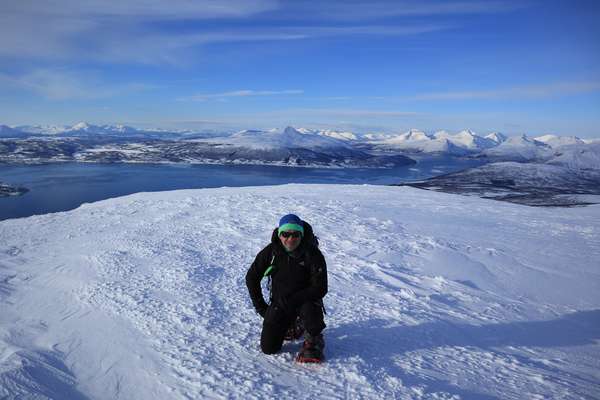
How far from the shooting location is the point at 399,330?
15.5 feet

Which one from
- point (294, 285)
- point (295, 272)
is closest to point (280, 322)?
point (294, 285)

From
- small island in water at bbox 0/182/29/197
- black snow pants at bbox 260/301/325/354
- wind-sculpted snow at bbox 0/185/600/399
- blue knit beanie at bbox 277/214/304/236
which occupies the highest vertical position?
blue knit beanie at bbox 277/214/304/236

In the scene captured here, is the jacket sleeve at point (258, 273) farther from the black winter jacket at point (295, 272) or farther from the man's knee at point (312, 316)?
the man's knee at point (312, 316)

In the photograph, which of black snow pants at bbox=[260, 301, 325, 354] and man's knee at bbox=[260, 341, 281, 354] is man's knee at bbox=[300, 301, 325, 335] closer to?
black snow pants at bbox=[260, 301, 325, 354]

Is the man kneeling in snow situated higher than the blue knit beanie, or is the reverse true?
the blue knit beanie

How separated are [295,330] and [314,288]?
0.65 m

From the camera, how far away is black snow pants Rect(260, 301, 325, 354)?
12.6 ft

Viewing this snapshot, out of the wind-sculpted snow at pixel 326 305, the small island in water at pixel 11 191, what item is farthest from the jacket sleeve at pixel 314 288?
the small island in water at pixel 11 191

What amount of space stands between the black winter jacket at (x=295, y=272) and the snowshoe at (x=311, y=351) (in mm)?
384

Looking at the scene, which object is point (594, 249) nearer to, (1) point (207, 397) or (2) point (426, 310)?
(2) point (426, 310)

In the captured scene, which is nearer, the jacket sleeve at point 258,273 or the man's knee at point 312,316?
the man's knee at point 312,316

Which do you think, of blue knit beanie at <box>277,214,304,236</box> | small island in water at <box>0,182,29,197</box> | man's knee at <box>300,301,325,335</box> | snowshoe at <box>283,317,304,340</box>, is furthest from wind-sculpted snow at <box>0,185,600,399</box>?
small island in water at <box>0,182,29,197</box>

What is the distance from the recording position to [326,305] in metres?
5.45

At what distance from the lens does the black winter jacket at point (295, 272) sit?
12.8ft
